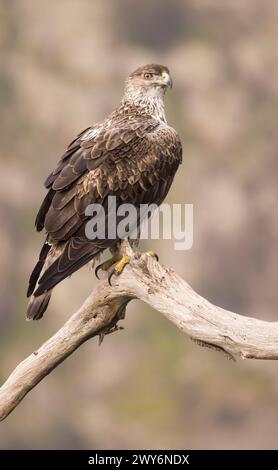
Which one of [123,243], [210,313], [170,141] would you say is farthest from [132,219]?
[210,313]

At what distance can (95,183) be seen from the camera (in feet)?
20.7

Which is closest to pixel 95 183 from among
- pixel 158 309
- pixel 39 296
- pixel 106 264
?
pixel 106 264

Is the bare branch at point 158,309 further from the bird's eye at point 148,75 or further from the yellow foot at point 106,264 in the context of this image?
the bird's eye at point 148,75

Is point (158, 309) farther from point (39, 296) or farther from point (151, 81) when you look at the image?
point (151, 81)

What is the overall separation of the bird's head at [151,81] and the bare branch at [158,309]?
157cm

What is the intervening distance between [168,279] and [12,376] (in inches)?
54.4

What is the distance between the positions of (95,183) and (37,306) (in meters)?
1.02

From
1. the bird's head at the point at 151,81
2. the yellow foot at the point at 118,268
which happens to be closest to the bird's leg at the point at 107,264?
the yellow foot at the point at 118,268

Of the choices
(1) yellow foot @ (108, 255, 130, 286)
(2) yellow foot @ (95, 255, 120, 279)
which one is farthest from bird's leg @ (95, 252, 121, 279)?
(1) yellow foot @ (108, 255, 130, 286)

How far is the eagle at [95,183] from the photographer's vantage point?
6109mm

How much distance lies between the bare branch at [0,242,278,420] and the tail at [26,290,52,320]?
23cm

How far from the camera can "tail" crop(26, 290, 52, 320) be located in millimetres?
5949

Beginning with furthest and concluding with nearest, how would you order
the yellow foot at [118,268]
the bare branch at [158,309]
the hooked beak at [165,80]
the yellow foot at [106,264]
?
the hooked beak at [165,80] → the yellow foot at [106,264] → the yellow foot at [118,268] → the bare branch at [158,309]

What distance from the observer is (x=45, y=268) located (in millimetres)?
6121
